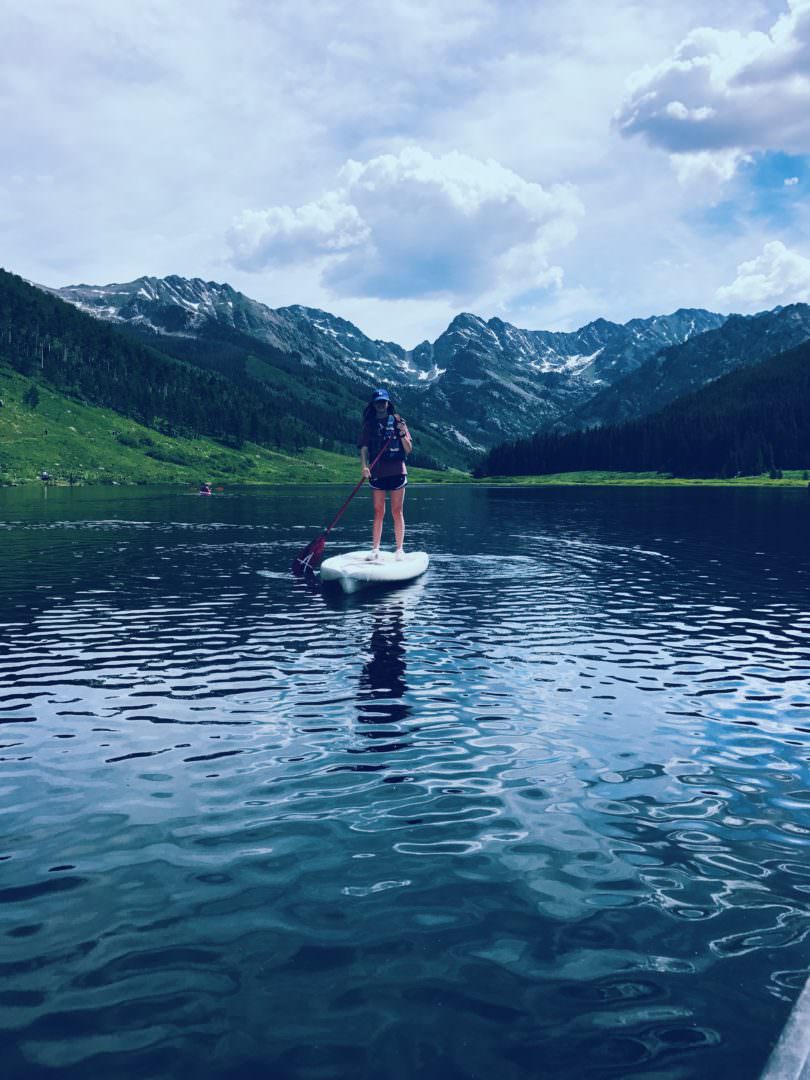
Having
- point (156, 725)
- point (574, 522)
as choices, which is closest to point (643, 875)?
point (156, 725)

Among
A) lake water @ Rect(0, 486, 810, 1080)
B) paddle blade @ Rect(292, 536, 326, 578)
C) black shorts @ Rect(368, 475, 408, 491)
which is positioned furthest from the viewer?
paddle blade @ Rect(292, 536, 326, 578)

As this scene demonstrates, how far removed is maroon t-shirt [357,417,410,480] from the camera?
97.9 feet

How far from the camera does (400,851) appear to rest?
30.5 ft

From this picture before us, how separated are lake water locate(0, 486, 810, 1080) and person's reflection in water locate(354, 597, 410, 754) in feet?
0.39

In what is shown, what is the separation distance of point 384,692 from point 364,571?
540 inches

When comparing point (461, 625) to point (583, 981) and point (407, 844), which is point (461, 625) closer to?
point (407, 844)

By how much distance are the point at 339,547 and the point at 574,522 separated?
33295mm

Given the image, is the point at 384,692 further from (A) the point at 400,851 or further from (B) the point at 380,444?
(B) the point at 380,444

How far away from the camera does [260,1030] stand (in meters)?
6.15

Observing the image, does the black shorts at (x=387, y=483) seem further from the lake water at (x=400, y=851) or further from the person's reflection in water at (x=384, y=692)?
the lake water at (x=400, y=851)

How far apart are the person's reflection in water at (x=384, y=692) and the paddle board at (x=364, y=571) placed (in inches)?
209

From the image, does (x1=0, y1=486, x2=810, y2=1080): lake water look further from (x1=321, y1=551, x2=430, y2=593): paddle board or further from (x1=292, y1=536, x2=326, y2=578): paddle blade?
(x1=292, y1=536, x2=326, y2=578): paddle blade

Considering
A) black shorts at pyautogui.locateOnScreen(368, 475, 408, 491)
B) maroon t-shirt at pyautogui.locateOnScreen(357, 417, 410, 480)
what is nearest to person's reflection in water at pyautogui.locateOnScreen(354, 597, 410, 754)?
black shorts at pyautogui.locateOnScreen(368, 475, 408, 491)

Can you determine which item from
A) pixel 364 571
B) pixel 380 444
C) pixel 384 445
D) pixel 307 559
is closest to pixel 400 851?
pixel 364 571
